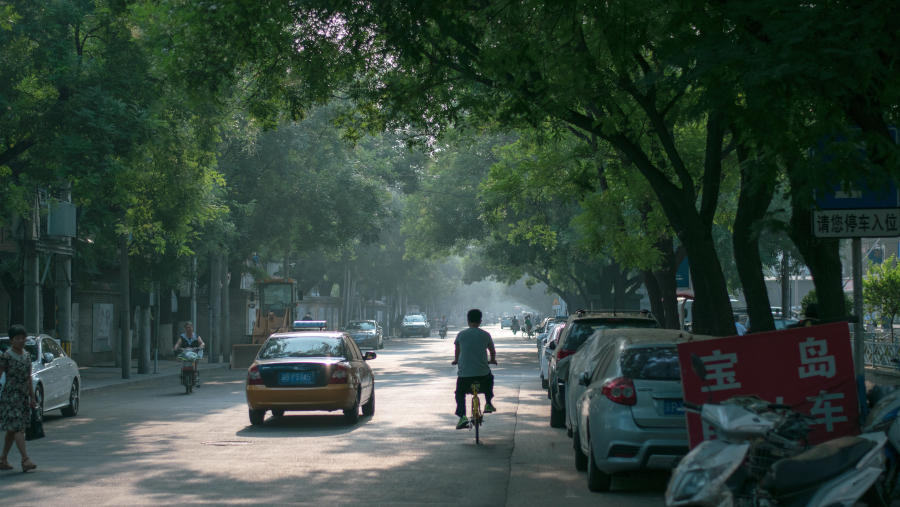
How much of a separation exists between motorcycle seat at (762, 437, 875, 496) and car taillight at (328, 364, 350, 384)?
9.22 meters

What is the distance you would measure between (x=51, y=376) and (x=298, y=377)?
14.1 feet

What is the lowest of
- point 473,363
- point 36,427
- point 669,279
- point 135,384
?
point 135,384

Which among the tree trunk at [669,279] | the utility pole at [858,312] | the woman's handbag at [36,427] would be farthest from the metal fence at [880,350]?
the woman's handbag at [36,427]

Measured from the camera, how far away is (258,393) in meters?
13.6

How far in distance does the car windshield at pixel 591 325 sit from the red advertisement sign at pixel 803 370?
7221 millimetres

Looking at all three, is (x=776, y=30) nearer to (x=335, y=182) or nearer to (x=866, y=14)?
(x=866, y=14)

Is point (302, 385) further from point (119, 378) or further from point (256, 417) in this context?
point (119, 378)

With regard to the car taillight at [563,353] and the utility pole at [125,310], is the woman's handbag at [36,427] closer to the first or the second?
the car taillight at [563,353]

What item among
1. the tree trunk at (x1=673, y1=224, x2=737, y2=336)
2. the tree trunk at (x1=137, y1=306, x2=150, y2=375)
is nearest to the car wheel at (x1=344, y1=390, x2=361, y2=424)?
the tree trunk at (x1=673, y1=224, x2=737, y2=336)

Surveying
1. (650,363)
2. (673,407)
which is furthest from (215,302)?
(673,407)

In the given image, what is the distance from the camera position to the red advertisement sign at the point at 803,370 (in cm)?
660

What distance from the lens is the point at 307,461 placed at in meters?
10.2

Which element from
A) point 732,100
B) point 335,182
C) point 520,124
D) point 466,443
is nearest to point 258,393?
point 466,443

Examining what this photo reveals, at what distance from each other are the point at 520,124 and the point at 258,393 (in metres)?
5.43
